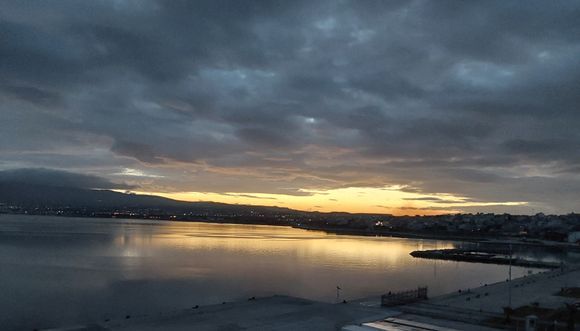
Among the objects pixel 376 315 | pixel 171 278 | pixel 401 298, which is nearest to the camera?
pixel 376 315

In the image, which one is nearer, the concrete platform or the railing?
the concrete platform

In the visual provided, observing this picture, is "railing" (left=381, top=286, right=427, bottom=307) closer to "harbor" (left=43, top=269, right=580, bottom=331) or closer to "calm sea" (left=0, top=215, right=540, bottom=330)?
"harbor" (left=43, top=269, right=580, bottom=331)

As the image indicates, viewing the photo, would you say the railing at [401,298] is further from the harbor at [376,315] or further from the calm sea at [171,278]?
the calm sea at [171,278]

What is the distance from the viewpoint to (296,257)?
253 feet

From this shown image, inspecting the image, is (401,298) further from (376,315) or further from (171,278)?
(171,278)

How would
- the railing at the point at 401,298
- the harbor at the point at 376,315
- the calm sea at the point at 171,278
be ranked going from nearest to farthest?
1. the harbor at the point at 376,315
2. the railing at the point at 401,298
3. the calm sea at the point at 171,278

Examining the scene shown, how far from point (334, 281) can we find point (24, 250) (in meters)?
51.3

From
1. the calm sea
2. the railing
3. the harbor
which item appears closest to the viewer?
the harbor

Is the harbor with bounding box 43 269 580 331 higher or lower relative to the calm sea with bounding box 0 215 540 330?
higher

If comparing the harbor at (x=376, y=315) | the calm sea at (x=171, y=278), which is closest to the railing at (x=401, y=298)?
the harbor at (x=376, y=315)

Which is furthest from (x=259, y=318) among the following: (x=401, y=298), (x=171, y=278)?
(x=171, y=278)

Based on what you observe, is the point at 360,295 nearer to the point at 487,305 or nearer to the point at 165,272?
the point at 487,305

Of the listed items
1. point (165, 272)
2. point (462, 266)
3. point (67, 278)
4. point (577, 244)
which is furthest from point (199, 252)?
point (577, 244)

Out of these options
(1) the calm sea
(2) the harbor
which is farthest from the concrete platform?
(1) the calm sea
